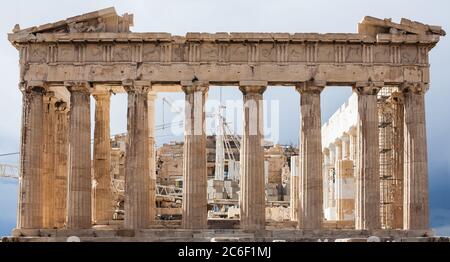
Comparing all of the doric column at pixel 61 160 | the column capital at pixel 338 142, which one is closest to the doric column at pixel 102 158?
the doric column at pixel 61 160

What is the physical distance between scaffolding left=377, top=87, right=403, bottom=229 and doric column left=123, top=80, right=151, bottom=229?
12795mm

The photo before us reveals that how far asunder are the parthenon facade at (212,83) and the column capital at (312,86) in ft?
0.16

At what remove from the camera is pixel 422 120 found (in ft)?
157

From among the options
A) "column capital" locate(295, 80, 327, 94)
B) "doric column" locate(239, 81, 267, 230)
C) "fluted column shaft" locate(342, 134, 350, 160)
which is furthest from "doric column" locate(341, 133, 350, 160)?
"doric column" locate(239, 81, 267, 230)

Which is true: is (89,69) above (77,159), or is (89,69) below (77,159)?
above

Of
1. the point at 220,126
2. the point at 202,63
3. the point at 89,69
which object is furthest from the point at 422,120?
the point at 220,126

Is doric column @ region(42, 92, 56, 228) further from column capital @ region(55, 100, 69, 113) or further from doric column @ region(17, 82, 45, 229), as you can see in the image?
doric column @ region(17, 82, 45, 229)

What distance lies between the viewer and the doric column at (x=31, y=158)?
4747 centimetres

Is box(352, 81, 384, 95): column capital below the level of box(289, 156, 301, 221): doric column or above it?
above

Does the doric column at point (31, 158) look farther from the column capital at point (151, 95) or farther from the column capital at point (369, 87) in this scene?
the column capital at point (369, 87)

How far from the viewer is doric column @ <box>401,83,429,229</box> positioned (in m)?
47.3
